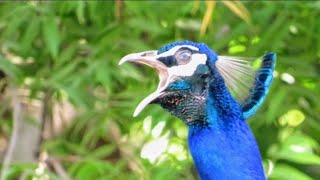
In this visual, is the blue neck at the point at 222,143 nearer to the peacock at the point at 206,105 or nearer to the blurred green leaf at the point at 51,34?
the peacock at the point at 206,105

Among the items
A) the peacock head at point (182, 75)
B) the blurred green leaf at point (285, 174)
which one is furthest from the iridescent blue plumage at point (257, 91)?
the blurred green leaf at point (285, 174)

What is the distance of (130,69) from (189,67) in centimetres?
127

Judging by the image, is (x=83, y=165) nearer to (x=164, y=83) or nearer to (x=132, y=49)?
(x=132, y=49)

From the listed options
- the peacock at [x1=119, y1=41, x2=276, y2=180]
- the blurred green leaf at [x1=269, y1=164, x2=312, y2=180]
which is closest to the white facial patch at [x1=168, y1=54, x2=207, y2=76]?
the peacock at [x1=119, y1=41, x2=276, y2=180]

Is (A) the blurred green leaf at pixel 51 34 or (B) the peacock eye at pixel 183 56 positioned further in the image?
(A) the blurred green leaf at pixel 51 34

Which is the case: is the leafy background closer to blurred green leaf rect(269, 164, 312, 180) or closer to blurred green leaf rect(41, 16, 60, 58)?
blurred green leaf rect(41, 16, 60, 58)

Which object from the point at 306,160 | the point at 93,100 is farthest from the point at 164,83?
the point at 93,100

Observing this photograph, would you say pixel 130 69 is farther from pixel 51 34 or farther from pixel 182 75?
pixel 182 75

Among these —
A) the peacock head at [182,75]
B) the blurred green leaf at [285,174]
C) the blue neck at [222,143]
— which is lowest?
the blurred green leaf at [285,174]

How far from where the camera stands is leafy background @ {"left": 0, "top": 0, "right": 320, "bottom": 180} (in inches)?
150

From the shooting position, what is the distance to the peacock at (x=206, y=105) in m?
2.73

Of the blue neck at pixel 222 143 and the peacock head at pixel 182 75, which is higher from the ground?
the peacock head at pixel 182 75

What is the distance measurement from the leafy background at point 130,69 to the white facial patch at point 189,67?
842 mm

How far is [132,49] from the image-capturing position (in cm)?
389
